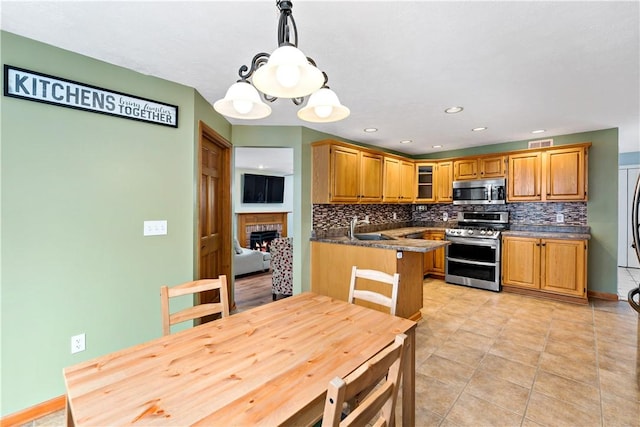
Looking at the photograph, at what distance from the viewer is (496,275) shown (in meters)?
4.43

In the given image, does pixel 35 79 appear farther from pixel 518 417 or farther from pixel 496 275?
pixel 496 275

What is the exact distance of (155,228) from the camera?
2.34 m

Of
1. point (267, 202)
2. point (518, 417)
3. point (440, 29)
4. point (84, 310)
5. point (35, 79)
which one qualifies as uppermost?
point (440, 29)

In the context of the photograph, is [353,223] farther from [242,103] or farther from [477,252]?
[242,103]

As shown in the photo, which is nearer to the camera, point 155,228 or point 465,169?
point 155,228

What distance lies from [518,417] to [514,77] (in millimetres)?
2436

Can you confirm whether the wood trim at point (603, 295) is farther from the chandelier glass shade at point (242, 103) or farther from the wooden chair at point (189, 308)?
the chandelier glass shade at point (242, 103)

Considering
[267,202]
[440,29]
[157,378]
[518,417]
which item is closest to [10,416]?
[157,378]

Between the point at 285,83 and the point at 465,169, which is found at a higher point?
the point at 465,169

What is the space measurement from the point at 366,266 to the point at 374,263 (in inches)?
4.6

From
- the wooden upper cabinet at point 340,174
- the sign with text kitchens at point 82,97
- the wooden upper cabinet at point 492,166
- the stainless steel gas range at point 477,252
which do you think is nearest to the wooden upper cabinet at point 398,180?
the wooden upper cabinet at point 340,174

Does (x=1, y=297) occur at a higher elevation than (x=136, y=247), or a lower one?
lower

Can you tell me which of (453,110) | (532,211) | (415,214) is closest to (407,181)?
(415,214)

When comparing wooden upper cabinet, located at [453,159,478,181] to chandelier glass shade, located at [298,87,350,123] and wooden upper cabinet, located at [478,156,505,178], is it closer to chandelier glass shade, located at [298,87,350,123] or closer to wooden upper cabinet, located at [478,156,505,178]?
wooden upper cabinet, located at [478,156,505,178]
